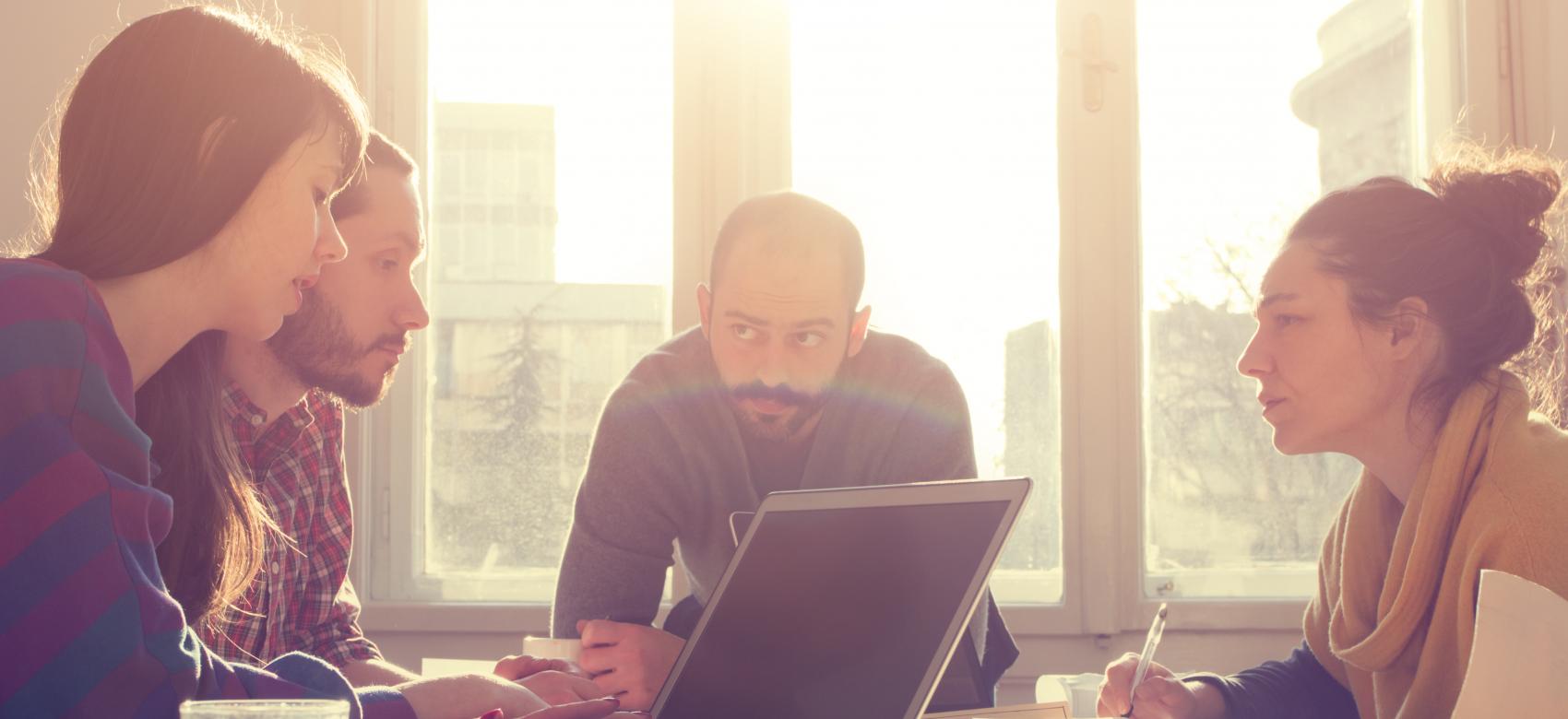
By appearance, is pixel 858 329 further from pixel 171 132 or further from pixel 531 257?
pixel 171 132

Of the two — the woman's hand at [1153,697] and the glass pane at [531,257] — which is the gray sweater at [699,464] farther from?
the glass pane at [531,257]

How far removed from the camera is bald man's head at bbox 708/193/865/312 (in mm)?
1771

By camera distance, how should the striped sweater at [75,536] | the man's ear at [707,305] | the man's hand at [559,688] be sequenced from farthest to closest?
the man's ear at [707,305], the man's hand at [559,688], the striped sweater at [75,536]

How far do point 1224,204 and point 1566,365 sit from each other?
2.17ft

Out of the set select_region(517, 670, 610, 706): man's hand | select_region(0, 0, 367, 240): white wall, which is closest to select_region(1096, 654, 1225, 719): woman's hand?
select_region(517, 670, 610, 706): man's hand

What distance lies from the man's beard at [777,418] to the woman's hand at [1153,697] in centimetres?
56

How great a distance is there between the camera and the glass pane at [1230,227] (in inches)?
101

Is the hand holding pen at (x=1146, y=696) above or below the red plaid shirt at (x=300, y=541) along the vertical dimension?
below

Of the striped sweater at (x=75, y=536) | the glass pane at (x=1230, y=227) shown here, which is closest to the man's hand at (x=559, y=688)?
the striped sweater at (x=75, y=536)

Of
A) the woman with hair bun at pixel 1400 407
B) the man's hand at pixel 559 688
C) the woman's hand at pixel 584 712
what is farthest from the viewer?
the woman with hair bun at pixel 1400 407

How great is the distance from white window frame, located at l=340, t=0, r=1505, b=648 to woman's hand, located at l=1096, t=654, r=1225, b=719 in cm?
100

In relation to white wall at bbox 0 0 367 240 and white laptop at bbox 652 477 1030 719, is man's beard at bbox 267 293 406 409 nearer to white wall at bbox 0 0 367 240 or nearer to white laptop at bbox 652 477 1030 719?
white laptop at bbox 652 477 1030 719

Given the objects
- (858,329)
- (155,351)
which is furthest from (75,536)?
(858,329)

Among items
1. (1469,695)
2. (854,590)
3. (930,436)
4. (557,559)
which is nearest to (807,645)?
(854,590)
